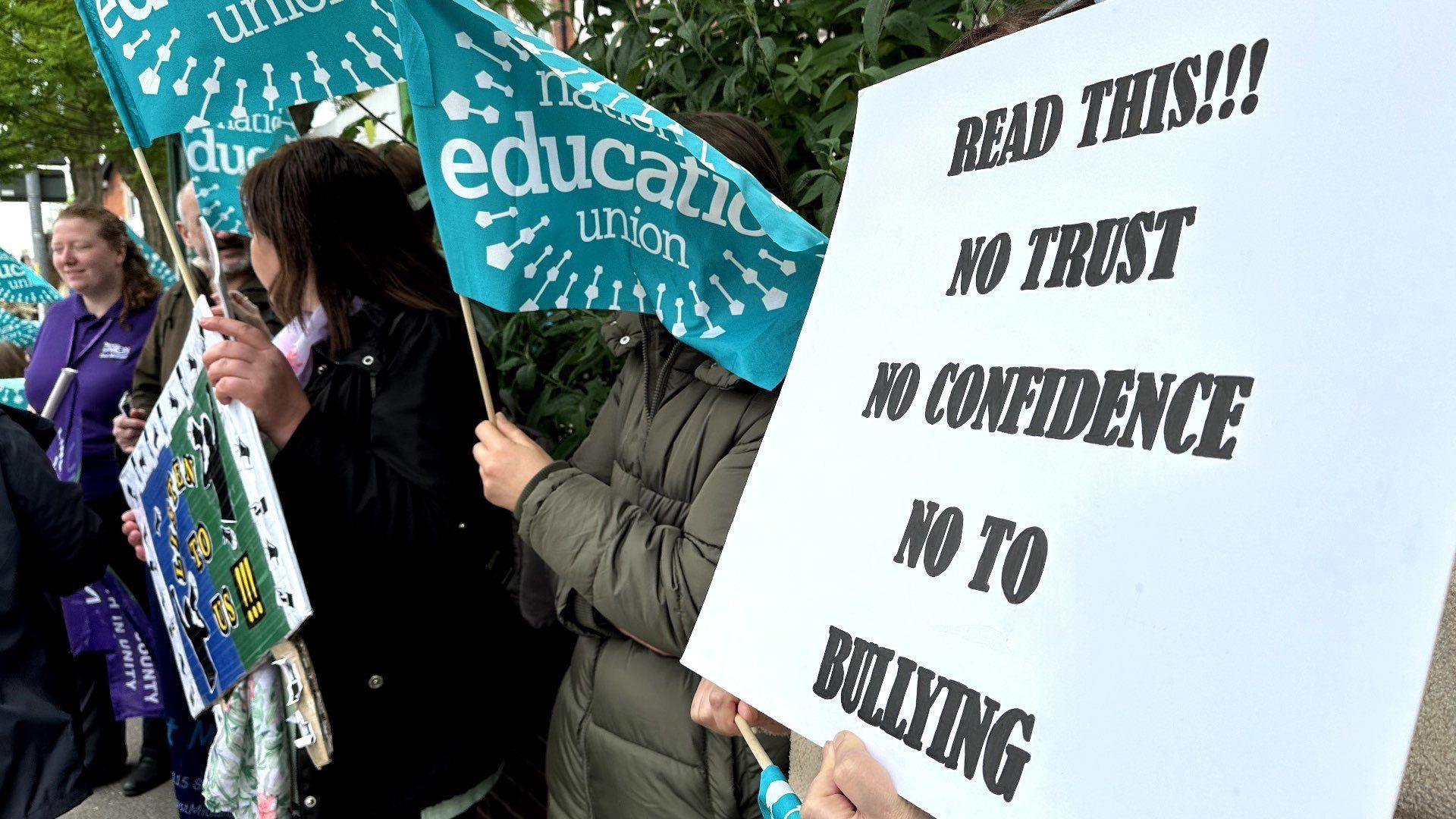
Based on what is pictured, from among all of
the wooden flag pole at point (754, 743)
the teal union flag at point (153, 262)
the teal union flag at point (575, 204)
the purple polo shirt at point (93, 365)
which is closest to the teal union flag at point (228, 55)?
the teal union flag at point (575, 204)

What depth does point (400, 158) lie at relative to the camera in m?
3.43

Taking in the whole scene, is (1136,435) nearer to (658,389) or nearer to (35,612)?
(658,389)

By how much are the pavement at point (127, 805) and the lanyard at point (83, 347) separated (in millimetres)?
1667

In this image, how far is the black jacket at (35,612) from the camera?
238cm

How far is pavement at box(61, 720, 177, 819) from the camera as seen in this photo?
4086mm

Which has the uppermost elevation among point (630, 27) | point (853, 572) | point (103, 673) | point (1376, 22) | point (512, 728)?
point (630, 27)

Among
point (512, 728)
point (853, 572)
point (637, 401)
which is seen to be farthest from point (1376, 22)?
point (512, 728)

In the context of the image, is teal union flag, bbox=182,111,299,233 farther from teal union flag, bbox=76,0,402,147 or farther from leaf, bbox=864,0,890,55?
leaf, bbox=864,0,890,55

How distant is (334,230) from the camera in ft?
7.63

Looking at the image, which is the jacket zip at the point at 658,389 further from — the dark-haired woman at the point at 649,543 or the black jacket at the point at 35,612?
the black jacket at the point at 35,612

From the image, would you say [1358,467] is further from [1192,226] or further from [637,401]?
[637,401]

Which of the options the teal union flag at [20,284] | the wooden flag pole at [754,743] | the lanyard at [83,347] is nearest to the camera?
the wooden flag pole at [754,743]

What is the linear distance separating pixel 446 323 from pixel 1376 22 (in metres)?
1.89

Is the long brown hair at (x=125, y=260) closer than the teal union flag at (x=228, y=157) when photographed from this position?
No
